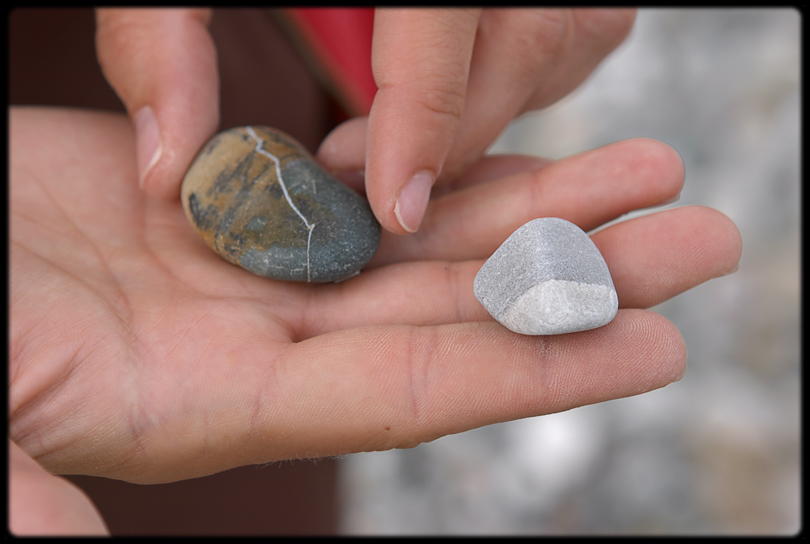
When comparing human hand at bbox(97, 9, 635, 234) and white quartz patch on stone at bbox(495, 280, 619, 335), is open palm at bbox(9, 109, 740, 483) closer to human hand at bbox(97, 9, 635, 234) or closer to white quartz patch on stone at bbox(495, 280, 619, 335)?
white quartz patch on stone at bbox(495, 280, 619, 335)

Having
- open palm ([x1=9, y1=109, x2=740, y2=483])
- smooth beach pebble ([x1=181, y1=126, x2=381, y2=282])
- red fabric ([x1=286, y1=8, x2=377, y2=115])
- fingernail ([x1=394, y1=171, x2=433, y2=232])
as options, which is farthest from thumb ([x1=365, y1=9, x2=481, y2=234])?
red fabric ([x1=286, y1=8, x2=377, y2=115])

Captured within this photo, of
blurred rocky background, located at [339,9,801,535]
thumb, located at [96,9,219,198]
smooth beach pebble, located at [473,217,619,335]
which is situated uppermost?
thumb, located at [96,9,219,198]

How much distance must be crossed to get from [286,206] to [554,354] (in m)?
0.68

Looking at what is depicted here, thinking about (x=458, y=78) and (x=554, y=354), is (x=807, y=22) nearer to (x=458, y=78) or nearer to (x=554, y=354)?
(x=458, y=78)

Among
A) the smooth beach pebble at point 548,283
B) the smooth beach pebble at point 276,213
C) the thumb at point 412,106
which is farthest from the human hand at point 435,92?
the smooth beach pebble at point 548,283

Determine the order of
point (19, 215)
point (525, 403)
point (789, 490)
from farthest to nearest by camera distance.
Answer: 1. point (789, 490)
2. point (19, 215)
3. point (525, 403)

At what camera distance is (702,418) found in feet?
7.36

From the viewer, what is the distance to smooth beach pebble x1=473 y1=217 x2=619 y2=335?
3.28 ft

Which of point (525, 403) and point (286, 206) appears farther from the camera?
point (286, 206)

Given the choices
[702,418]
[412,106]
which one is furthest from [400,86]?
[702,418]

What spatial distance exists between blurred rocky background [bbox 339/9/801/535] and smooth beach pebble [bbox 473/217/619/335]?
4.66 feet

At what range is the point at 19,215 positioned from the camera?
1.33m

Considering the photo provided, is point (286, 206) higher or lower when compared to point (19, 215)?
higher

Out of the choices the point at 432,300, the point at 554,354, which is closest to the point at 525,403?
the point at 554,354
